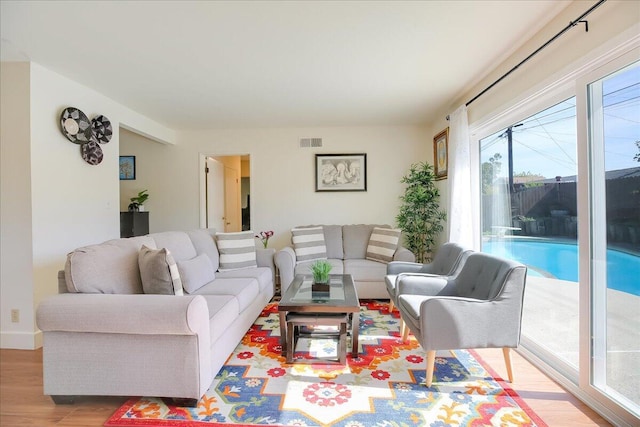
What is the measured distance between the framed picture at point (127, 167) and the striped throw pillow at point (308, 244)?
2991 millimetres

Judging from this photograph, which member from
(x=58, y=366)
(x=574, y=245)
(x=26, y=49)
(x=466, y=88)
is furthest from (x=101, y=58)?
(x=574, y=245)

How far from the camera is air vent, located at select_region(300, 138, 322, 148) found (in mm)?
4855

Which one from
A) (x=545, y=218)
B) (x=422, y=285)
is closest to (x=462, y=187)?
(x=545, y=218)

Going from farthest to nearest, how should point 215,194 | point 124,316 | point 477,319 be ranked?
point 215,194, point 477,319, point 124,316

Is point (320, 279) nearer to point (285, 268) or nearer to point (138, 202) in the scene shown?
point (285, 268)

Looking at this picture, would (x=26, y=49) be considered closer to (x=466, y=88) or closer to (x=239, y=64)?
(x=239, y=64)

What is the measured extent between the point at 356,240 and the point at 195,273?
7.69 feet

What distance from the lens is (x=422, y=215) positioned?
4410 millimetres

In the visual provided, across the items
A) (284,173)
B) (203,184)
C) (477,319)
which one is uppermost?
(284,173)

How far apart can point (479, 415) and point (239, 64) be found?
10.1ft

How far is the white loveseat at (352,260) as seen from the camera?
3715 millimetres

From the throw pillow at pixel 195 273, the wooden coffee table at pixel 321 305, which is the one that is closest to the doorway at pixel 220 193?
the throw pillow at pixel 195 273

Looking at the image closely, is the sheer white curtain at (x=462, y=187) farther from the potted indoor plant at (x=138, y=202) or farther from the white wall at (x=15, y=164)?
the potted indoor plant at (x=138, y=202)

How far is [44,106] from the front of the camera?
2789mm
